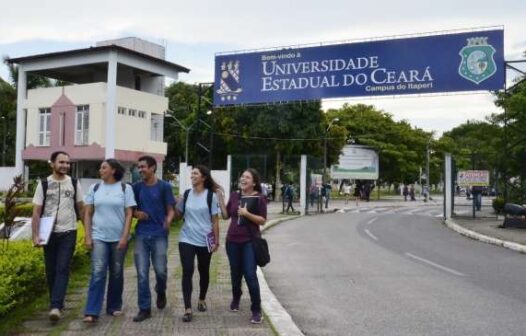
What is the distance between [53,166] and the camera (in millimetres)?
6344

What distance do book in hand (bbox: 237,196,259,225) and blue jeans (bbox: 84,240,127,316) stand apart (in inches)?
49.8

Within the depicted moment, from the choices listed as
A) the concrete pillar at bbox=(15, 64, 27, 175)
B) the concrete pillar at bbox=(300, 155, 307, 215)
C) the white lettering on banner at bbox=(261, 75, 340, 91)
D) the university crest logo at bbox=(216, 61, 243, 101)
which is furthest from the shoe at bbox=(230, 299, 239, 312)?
the concrete pillar at bbox=(15, 64, 27, 175)

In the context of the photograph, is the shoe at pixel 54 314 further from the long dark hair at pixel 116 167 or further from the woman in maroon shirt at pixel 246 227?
the woman in maroon shirt at pixel 246 227

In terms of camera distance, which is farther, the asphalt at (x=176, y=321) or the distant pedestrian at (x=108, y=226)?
the distant pedestrian at (x=108, y=226)

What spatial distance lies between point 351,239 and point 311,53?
7459 millimetres

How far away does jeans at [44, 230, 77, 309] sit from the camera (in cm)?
622

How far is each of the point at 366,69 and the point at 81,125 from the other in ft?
64.9

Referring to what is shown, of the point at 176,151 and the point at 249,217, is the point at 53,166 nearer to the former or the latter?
the point at 249,217

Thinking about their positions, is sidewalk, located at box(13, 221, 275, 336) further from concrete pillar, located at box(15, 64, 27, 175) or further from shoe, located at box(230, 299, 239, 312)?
concrete pillar, located at box(15, 64, 27, 175)

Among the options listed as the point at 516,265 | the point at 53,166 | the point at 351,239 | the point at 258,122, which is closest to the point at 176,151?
the point at 258,122

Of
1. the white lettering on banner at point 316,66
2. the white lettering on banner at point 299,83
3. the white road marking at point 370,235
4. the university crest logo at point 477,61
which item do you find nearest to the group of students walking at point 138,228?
the white road marking at point 370,235

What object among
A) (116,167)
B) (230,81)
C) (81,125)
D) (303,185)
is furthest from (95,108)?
(116,167)

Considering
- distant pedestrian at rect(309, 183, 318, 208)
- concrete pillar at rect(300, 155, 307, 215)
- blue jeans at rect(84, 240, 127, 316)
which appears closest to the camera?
blue jeans at rect(84, 240, 127, 316)

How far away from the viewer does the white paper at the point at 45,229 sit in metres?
6.16
